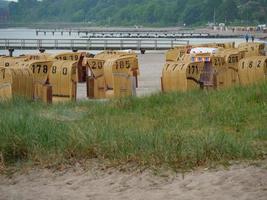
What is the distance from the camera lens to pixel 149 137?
780 centimetres

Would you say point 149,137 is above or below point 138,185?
above

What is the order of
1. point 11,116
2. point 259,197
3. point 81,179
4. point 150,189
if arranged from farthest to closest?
point 11,116, point 81,179, point 150,189, point 259,197

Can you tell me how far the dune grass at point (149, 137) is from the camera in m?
7.26

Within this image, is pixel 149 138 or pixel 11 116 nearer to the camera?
pixel 149 138

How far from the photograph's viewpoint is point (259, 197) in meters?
5.80

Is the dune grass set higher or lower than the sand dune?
higher

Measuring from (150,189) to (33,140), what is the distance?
7.43ft

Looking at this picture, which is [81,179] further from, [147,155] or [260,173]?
[260,173]

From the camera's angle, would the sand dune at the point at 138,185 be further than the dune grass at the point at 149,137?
No

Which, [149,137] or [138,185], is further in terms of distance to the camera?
[149,137]

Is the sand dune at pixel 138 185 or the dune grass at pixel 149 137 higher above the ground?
the dune grass at pixel 149 137

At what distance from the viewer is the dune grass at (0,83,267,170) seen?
7.26 meters

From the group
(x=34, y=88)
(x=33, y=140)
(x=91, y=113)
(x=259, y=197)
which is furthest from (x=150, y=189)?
(x=34, y=88)

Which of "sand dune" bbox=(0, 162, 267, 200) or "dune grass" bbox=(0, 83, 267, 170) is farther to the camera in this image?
"dune grass" bbox=(0, 83, 267, 170)
